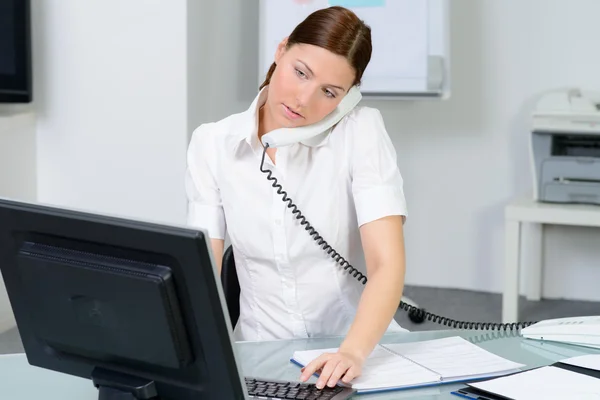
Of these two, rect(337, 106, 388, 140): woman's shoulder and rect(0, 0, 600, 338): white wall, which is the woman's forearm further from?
rect(0, 0, 600, 338): white wall

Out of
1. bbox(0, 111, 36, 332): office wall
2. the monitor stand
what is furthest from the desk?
bbox(0, 111, 36, 332): office wall

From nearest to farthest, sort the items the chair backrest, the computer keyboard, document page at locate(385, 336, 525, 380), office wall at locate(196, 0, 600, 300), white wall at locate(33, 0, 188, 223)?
the computer keyboard
document page at locate(385, 336, 525, 380)
the chair backrest
white wall at locate(33, 0, 188, 223)
office wall at locate(196, 0, 600, 300)

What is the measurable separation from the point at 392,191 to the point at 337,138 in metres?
0.16

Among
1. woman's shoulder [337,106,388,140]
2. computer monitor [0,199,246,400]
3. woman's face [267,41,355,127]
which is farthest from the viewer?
woman's shoulder [337,106,388,140]

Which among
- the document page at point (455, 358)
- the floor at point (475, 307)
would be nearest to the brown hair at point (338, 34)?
the document page at point (455, 358)

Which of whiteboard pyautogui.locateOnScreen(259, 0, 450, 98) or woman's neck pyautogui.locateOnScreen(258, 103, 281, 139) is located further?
whiteboard pyautogui.locateOnScreen(259, 0, 450, 98)

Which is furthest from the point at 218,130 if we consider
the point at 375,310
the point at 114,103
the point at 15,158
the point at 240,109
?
the point at 240,109

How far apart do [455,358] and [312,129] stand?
0.49 m

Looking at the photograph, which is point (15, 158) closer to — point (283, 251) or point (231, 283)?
point (231, 283)

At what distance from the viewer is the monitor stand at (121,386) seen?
1133 mm

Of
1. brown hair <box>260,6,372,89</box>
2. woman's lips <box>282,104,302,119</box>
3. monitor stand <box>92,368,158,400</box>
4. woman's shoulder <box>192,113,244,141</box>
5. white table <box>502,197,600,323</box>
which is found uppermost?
brown hair <box>260,6,372,89</box>

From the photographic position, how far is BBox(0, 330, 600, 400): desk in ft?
4.33

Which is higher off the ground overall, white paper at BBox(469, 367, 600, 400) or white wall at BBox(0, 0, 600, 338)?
white wall at BBox(0, 0, 600, 338)

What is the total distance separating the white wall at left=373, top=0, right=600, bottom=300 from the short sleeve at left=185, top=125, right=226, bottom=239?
249 cm
